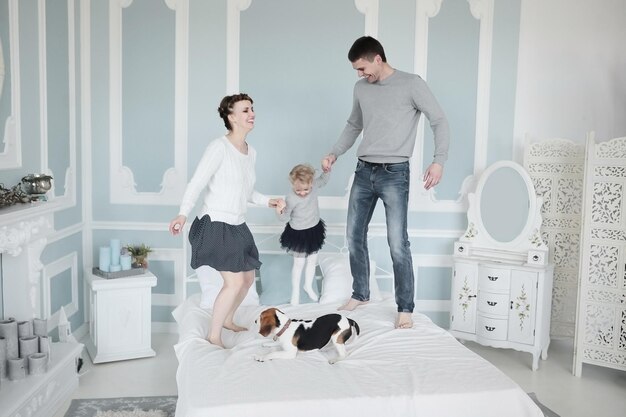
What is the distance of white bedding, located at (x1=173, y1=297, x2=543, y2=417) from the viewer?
2375 mm

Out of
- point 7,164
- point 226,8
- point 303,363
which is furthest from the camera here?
point 226,8

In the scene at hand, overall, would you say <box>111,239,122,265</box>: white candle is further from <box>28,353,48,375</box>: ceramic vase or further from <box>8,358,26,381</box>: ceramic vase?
<box>8,358,26,381</box>: ceramic vase

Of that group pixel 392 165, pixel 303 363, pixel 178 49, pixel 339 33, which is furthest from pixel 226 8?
pixel 303 363

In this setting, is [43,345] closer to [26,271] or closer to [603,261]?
[26,271]

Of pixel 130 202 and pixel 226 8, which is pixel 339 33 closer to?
pixel 226 8

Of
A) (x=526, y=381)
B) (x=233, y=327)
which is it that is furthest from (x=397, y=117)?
(x=526, y=381)

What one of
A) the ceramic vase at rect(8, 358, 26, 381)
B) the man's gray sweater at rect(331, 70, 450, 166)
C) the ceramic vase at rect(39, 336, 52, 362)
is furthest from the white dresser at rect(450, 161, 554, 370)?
the ceramic vase at rect(8, 358, 26, 381)

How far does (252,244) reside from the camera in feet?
11.1

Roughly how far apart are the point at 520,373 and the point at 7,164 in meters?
3.26

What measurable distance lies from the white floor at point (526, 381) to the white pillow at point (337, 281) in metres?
1.01

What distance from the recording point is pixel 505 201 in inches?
175

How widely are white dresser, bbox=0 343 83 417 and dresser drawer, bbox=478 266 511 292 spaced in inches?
101

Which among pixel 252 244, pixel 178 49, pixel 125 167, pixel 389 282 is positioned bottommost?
pixel 389 282

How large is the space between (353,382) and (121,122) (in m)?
2.91
